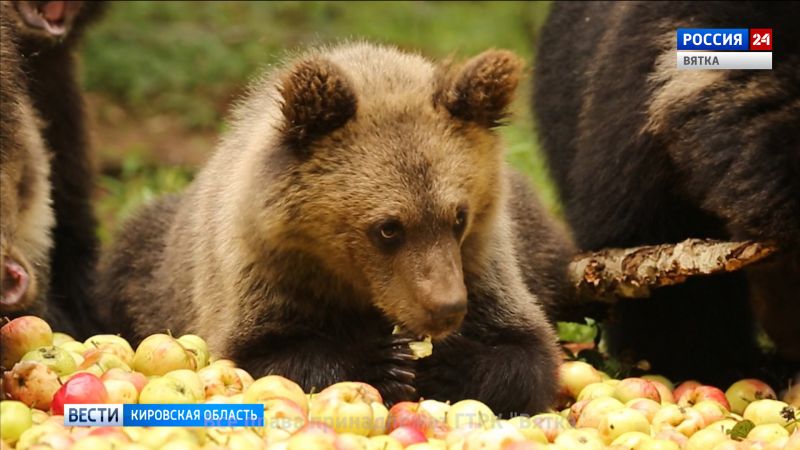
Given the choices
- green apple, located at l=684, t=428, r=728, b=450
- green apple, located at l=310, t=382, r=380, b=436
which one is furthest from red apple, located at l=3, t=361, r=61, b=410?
green apple, located at l=684, t=428, r=728, b=450

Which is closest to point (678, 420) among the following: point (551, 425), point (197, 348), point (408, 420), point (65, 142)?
point (551, 425)

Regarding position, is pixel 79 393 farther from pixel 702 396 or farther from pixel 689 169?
pixel 689 169

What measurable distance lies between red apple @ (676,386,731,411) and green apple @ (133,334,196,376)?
1991 mm

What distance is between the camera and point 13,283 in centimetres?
492

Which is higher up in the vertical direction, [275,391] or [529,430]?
[275,391]

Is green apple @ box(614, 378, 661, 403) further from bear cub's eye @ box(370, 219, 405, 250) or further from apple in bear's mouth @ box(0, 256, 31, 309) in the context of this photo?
apple in bear's mouth @ box(0, 256, 31, 309)

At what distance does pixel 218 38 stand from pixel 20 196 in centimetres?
699

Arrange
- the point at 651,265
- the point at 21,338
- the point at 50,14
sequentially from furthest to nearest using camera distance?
1. the point at 50,14
2. the point at 651,265
3. the point at 21,338

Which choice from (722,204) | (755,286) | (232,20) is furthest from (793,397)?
(232,20)

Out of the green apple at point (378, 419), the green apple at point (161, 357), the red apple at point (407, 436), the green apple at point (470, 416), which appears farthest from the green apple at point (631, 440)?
the green apple at point (161, 357)

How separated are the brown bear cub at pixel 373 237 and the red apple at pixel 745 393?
0.85m

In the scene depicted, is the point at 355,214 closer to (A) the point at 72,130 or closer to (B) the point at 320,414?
(B) the point at 320,414

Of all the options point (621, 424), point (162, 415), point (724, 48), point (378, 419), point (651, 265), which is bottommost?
point (621, 424)

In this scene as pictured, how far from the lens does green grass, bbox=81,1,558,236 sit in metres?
11.8
